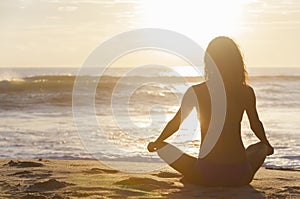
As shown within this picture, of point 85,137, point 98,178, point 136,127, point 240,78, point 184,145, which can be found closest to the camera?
point 240,78

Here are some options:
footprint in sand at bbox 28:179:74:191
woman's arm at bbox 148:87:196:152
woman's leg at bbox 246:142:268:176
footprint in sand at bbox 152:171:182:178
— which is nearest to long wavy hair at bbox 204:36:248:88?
woman's arm at bbox 148:87:196:152

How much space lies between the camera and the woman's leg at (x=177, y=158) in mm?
5105

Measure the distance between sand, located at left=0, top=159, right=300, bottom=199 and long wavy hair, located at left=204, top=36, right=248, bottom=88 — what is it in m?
0.98

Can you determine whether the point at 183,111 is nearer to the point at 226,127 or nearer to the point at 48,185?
the point at 226,127

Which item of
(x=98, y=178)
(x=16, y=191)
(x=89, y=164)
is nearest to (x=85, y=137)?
(x=89, y=164)

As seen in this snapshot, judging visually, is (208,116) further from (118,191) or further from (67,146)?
(67,146)

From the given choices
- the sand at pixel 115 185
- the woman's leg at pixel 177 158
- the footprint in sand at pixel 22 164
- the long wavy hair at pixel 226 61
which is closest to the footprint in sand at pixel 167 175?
the sand at pixel 115 185

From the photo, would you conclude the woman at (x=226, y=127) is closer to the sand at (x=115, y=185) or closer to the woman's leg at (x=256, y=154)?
the woman's leg at (x=256, y=154)

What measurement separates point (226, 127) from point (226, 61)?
587mm

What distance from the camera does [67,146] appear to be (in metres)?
9.98

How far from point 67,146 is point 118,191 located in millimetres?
5085

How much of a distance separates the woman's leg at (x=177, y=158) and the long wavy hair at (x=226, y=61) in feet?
2.34

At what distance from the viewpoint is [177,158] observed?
5.14 meters

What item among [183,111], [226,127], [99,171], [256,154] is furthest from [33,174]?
[256,154]
